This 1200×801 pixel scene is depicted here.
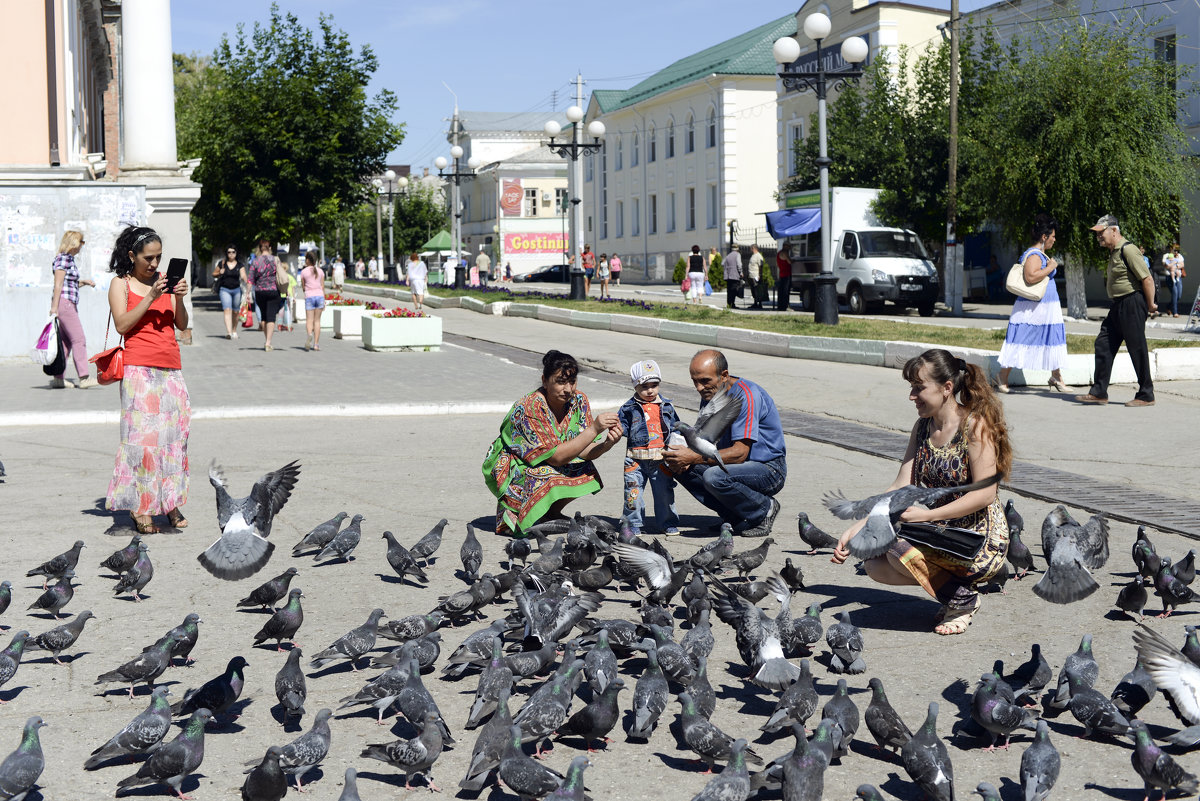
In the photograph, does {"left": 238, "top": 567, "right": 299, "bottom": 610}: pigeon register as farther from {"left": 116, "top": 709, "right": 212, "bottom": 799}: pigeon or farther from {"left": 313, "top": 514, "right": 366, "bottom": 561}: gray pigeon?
{"left": 116, "top": 709, "right": 212, "bottom": 799}: pigeon

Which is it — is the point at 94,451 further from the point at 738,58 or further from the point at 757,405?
the point at 738,58

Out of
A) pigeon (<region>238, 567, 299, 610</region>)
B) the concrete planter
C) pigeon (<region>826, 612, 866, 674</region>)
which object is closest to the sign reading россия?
the concrete planter

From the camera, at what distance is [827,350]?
19094 millimetres

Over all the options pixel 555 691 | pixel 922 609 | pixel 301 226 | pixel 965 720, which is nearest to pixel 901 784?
pixel 965 720

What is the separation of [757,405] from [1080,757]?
3652 mm

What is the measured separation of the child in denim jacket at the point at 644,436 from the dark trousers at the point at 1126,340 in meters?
7.31

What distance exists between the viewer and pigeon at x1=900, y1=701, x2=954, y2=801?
151 inches

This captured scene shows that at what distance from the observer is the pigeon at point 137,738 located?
4113mm

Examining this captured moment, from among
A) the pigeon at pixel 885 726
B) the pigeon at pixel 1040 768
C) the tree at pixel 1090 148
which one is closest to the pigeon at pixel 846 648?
the pigeon at pixel 885 726

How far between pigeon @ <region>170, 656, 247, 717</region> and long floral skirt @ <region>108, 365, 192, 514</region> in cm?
339

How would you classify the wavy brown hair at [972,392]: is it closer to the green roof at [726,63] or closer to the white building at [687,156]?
the white building at [687,156]

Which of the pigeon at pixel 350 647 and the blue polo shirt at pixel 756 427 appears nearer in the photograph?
the pigeon at pixel 350 647

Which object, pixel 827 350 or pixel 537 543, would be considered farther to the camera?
pixel 827 350

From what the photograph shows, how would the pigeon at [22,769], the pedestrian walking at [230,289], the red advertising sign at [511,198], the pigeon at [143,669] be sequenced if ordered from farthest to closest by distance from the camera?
the red advertising sign at [511,198], the pedestrian walking at [230,289], the pigeon at [143,669], the pigeon at [22,769]
